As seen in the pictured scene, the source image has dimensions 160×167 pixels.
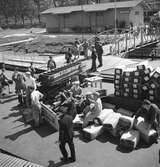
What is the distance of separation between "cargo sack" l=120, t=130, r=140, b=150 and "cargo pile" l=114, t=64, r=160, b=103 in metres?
2.33

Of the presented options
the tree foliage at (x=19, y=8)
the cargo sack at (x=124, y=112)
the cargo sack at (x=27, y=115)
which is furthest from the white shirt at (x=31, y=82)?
the tree foliage at (x=19, y=8)

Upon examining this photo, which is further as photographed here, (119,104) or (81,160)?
(119,104)

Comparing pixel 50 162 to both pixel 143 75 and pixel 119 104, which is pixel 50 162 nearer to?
pixel 119 104

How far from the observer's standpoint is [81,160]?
8422mm

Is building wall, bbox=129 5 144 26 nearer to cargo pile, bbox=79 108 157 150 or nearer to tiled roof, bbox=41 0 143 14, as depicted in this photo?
tiled roof, bbox=41 0 143 14

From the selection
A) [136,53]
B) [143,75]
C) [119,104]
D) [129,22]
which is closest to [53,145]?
[119,104]

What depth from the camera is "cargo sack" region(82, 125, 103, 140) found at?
953cm

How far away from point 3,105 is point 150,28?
19344mm

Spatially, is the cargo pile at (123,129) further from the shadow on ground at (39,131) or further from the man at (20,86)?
the man at (20,86)

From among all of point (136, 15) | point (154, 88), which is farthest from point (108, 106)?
point (136, 15)

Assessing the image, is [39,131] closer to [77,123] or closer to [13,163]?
[77,123]

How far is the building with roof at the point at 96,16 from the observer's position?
142 ft

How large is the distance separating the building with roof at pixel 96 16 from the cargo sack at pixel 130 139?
35346 mm

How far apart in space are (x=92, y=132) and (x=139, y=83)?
3016 millimetres
